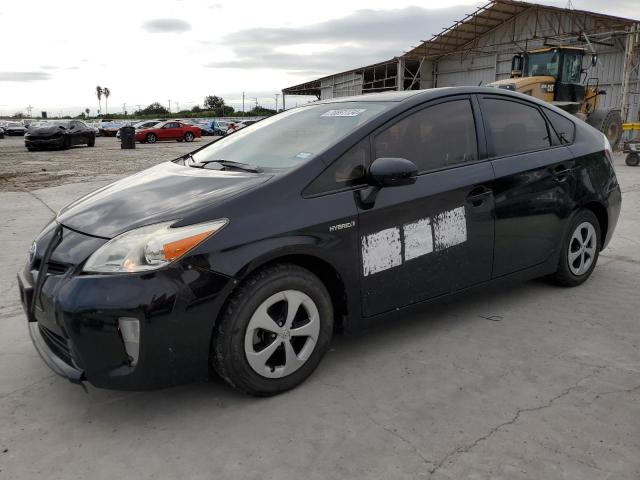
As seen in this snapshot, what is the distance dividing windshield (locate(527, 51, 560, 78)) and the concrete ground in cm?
1374

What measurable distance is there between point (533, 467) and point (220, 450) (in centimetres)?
126

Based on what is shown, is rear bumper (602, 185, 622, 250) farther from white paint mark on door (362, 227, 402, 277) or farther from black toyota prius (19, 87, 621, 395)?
white paint mark on door (362, 227, 402, 277)

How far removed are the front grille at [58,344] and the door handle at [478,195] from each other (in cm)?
231

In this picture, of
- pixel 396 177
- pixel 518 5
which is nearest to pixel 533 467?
pixel 396 177

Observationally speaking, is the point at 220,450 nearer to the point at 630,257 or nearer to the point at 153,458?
the point at 153,458

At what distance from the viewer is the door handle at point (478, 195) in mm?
3346

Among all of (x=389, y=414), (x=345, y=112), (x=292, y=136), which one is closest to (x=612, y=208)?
(x=345, y=112)

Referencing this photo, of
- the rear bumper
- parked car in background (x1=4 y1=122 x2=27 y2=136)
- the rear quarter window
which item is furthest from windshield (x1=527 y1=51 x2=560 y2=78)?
parked car in background (x1=4 y1=122 x2=27 y2=136)

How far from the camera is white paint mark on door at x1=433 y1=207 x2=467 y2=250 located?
3.20 metres

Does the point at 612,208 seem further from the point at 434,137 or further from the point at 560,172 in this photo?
the point at 434,137

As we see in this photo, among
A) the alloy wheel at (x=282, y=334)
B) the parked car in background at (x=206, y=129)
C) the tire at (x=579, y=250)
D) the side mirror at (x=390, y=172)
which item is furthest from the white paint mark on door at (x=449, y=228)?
the parked car in background at (x=206, y=129)

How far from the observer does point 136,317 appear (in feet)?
7.61

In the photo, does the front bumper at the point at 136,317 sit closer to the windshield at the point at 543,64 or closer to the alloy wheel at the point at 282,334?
the alloy wheel at the point at 282,334

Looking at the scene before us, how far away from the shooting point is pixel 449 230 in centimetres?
325
